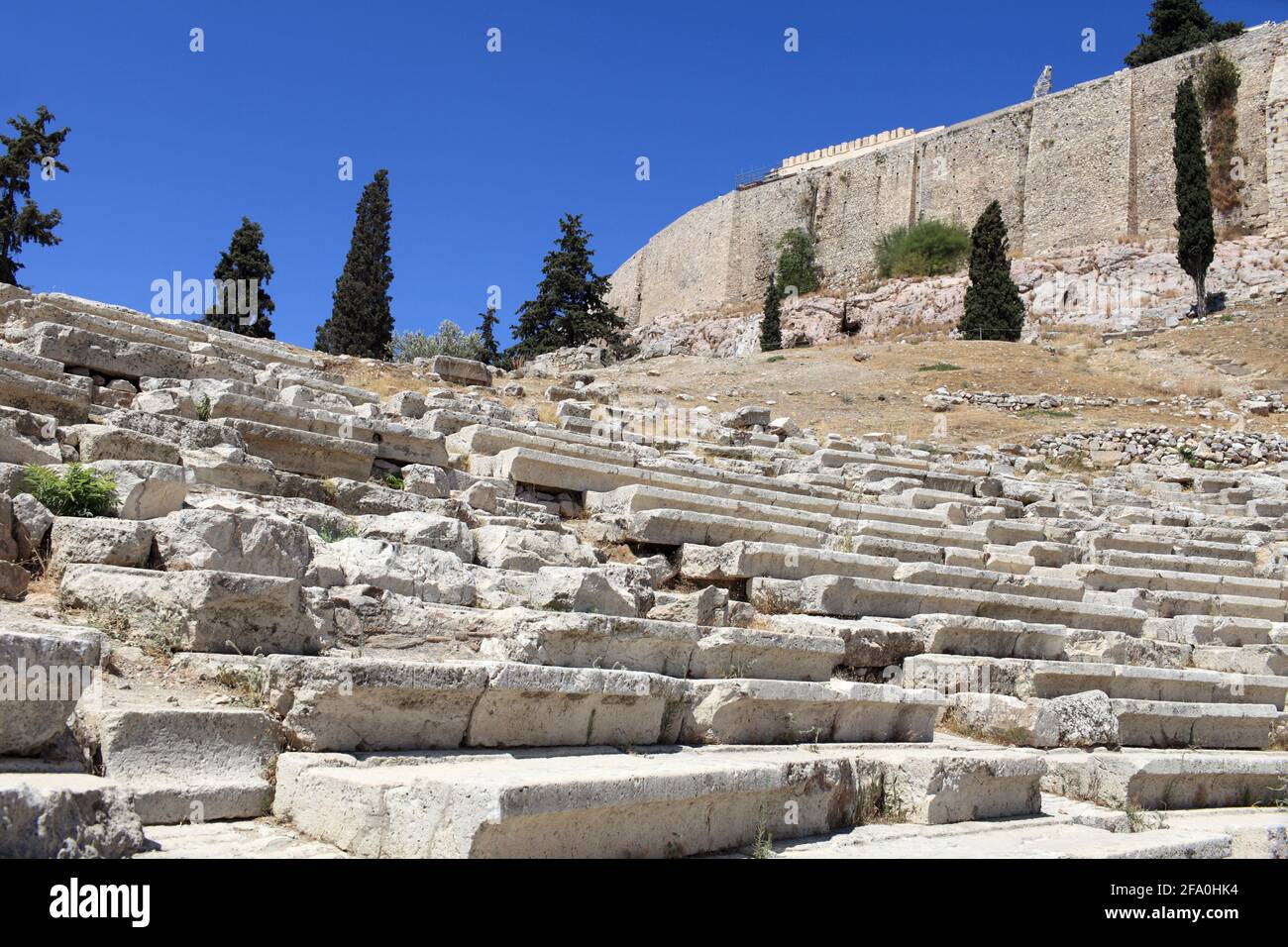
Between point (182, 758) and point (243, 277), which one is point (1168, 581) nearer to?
point (182, 758)

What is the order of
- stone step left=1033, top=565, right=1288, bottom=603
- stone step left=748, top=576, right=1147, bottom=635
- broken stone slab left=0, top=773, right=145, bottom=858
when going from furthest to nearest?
stone step left=1033, top=565, right=1288, bottom=603
stone step left=748, top=576, right=1147, bottom=635
broken stone slab left=0, top=773, right=145, bottom=858

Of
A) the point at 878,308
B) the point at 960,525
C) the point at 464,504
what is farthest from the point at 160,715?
the point at 878,308

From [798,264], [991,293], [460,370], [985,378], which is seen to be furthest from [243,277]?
[798,264]

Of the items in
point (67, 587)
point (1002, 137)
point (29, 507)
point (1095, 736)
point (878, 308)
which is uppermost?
point (1002, 137)

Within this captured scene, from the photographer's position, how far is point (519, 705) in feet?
13.1

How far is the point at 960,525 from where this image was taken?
11586 millimetres

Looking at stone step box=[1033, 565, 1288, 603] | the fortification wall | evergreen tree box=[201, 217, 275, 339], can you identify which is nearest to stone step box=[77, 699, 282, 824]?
stone step box=[1033, 565, 1288, 603]

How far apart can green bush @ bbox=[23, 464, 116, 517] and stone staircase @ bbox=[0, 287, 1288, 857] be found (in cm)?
10

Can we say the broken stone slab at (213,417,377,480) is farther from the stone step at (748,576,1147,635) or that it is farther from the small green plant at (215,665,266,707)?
the small green plant at (215,665,266,707)

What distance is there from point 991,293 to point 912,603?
86.8 feet

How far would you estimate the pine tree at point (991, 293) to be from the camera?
103 feet

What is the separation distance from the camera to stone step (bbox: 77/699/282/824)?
311 cm

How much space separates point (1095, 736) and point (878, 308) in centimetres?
3516
